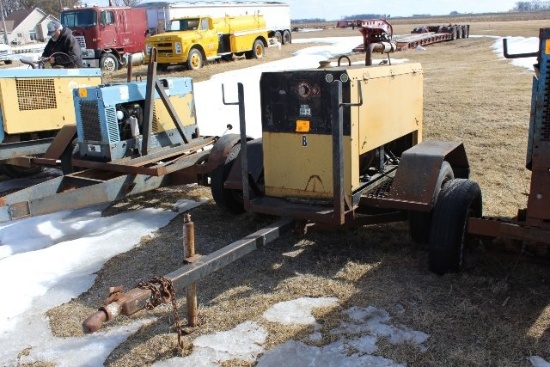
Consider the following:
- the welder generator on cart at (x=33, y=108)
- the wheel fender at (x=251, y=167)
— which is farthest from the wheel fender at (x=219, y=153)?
the welder generator on cart at (x=33, y=108)

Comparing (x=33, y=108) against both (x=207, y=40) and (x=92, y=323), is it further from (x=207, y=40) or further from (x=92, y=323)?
(x=207, y=40)

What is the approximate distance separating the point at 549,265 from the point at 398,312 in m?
1.37

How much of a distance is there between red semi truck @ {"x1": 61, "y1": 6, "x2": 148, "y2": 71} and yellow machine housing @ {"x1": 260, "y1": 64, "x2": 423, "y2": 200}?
788 inches

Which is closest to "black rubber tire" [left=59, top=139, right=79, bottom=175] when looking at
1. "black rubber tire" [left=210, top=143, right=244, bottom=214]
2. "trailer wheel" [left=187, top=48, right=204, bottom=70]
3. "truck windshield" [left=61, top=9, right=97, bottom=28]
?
"black rubber tire" [left=210, top=143, right=244, bottom=214]

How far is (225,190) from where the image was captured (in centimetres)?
638

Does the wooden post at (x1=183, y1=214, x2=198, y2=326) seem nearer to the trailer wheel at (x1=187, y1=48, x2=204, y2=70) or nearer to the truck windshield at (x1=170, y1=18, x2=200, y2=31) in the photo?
the trailer wheel at (x1=187, y1=48, x2=204, y2=70)

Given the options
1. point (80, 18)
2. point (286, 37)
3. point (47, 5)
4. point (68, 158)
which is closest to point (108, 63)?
point (80, 18)

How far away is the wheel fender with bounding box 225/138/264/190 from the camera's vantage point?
558cm

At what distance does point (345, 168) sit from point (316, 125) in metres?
0.44

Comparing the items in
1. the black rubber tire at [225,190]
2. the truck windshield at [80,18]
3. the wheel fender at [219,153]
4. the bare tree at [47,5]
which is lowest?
the black rubber tire at [225,190]

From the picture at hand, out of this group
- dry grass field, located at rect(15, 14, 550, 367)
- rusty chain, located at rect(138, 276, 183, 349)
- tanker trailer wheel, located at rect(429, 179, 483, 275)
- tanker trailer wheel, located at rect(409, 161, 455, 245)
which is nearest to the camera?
rusty chain, located at rect(138, 276, 183, 349)

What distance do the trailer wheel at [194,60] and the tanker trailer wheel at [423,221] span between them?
18.5 m

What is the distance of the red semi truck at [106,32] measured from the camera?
2420cm

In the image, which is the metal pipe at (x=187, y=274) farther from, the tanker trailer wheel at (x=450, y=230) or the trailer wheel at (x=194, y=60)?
the trailer wheel at (x=194, y=60)
